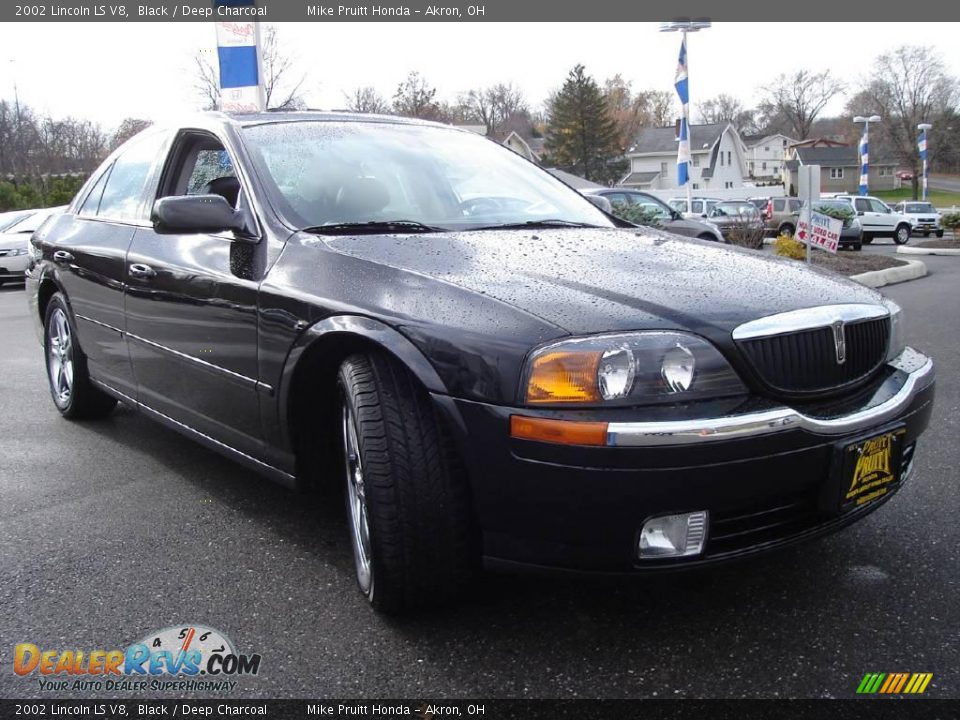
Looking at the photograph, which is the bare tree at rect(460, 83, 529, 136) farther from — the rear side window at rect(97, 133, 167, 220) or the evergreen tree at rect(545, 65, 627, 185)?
the rear side window at rect(97, 133, 167, 220)

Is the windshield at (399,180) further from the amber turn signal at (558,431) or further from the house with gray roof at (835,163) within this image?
the house with gray roof at (835,163)

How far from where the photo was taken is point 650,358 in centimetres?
217

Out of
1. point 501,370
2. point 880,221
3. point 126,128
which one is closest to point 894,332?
point 501,370

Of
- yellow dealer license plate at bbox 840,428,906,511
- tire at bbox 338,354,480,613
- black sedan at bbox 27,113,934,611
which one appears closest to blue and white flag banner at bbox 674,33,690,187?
black sedan at bbox 27,113,934,611

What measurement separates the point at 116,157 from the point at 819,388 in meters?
3.73

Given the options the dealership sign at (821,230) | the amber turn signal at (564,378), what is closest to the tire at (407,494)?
the amber turn signal at (564,378)

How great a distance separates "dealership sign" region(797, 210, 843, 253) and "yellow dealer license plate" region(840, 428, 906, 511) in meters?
9.61

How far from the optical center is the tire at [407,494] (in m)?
2.33

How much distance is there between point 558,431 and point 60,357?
3.78 metres

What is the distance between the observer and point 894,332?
2.78 meters

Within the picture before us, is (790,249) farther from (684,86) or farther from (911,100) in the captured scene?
(911,100)

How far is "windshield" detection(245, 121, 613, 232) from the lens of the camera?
10.4 ft

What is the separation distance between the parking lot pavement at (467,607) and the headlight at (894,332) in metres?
0.69

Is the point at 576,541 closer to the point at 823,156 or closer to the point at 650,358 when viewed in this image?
the point at 650,358
